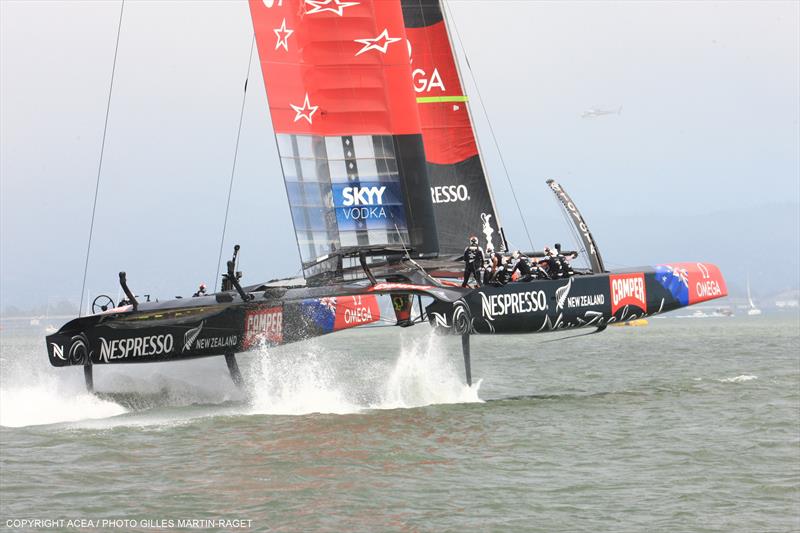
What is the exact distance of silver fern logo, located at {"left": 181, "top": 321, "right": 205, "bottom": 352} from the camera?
12492 millimetres

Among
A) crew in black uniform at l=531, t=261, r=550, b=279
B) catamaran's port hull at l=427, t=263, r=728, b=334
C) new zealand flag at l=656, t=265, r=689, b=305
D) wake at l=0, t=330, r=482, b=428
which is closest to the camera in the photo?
catamaran's port hull at l=427, t=263, r=728, b=334

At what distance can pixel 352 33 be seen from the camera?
13.9 metres

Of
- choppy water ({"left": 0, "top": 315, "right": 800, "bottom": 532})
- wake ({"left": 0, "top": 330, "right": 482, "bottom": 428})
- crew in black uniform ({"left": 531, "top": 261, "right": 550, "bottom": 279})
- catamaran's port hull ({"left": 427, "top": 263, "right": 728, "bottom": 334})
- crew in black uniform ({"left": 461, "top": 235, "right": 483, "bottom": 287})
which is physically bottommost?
choppy water ({"left": 0, "top": 315, "right": 800, "bottom": 532})

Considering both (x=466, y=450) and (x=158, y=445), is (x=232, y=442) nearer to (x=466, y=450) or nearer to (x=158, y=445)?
(x=158, y=445)

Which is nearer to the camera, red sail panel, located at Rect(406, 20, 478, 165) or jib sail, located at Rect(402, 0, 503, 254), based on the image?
jib sail, located at Rect(402, 0, 503, 254)

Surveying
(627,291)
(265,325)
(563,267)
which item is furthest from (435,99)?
(265,325)

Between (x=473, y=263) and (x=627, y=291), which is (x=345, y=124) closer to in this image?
(x=473, y=263)

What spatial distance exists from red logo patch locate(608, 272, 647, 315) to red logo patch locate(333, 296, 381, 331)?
11.6 feet

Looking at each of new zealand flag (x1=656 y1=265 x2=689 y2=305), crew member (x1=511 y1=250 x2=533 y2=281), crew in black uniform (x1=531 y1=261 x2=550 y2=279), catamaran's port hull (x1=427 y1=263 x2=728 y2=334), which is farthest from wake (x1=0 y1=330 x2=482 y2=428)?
new zealand flag (x1=656 y1=265 x2=689 y2=305)

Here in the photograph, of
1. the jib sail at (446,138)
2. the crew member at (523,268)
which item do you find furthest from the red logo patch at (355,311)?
the jib sail at (446,138)

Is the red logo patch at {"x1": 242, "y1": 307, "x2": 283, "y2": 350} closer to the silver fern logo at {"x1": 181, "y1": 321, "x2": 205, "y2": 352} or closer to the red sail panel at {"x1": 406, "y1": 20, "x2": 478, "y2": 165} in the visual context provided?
the silver fern logo at {"x1": 181, "y1": 321, "x2": 205, "y2": 352}

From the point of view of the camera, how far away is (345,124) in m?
13.8

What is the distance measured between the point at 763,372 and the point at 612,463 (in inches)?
476

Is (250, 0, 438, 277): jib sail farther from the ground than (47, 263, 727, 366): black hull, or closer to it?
farther from the ground
